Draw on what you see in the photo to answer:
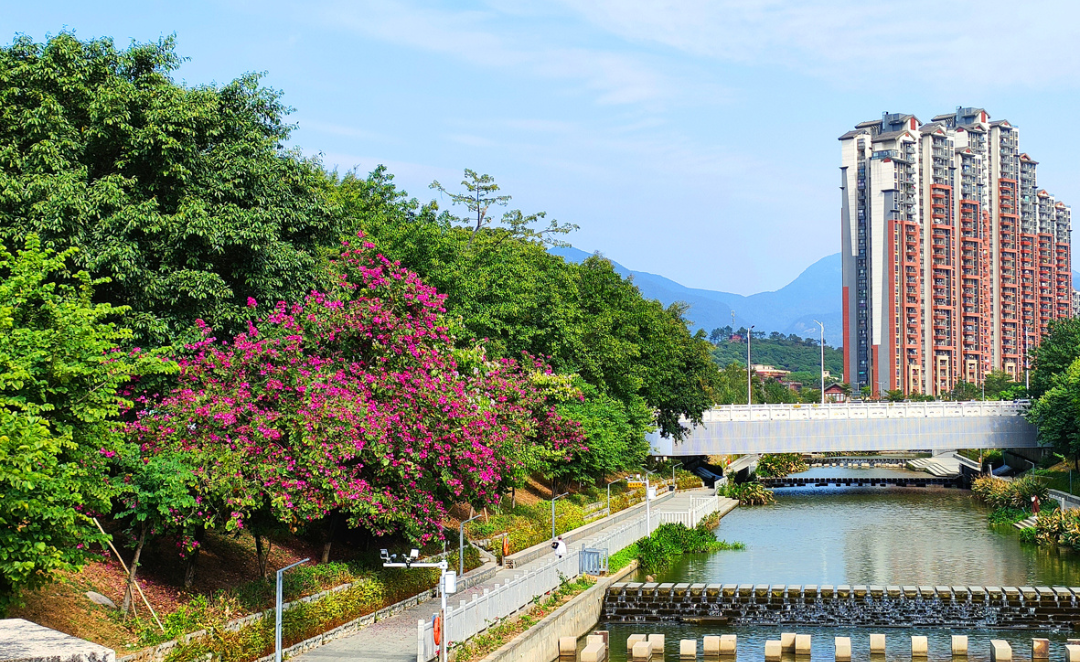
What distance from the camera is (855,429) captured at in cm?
7462

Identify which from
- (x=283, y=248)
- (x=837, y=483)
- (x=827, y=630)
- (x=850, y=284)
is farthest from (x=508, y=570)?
(x=850, y=284)

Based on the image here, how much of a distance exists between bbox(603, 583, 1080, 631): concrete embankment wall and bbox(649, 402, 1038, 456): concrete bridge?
39447 mm

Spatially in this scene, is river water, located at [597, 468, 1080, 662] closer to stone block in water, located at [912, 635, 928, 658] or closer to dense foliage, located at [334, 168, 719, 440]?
stone block in water, located at [912, 635, 928, 658]

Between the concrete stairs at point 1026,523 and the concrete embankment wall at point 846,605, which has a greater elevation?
the concrete embankment wall at point 846,605

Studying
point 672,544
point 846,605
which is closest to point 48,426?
point 846,605

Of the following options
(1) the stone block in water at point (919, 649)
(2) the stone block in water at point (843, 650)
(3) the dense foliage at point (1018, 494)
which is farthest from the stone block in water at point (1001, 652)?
(3) the dense foliage at point (1018, 494)

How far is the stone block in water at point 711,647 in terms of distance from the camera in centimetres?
2855

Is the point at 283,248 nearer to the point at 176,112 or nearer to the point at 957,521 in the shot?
the point at 176,112

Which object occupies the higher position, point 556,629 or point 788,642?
point 556,629

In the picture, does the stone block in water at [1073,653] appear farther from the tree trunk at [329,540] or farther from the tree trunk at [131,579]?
the tree trunk at [131,579]

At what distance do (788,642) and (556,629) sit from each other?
6.23 metres

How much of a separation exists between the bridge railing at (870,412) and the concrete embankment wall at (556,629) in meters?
39.1

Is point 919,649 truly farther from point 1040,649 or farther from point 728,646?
point 728,646

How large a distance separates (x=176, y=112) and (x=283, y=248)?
14.1 ft
